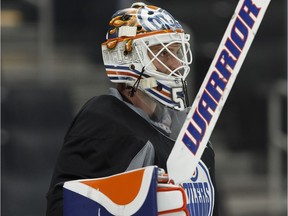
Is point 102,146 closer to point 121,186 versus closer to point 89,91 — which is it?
point 121,186

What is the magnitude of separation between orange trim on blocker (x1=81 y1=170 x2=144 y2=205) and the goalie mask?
37 centimetres

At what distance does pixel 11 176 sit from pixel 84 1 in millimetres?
1882

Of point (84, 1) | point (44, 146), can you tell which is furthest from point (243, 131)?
point (44, 146)

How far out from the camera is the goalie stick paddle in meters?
2.73

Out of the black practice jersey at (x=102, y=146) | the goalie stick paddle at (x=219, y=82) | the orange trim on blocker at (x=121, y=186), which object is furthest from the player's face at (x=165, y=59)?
the orange trim on blocker at (x=121, y=186)

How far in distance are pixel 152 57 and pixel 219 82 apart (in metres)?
0.34

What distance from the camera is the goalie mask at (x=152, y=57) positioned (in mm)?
→ 3010

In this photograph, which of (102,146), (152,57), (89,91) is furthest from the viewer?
(89,91)

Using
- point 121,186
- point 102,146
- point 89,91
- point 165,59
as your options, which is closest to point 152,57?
point 165,59

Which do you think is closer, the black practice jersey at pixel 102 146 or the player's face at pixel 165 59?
the black practice jersey at pixel 102 146

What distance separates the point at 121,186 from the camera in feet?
8.98

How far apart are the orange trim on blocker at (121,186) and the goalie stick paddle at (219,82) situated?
0.09m

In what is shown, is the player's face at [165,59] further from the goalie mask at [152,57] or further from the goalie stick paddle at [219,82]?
the goalie stick paddle at [219,82]

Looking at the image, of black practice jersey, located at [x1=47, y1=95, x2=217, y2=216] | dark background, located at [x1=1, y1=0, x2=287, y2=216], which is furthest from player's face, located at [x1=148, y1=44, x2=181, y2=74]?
dark background, located at [x1=1, y1=0, x2=287, y2=216]
